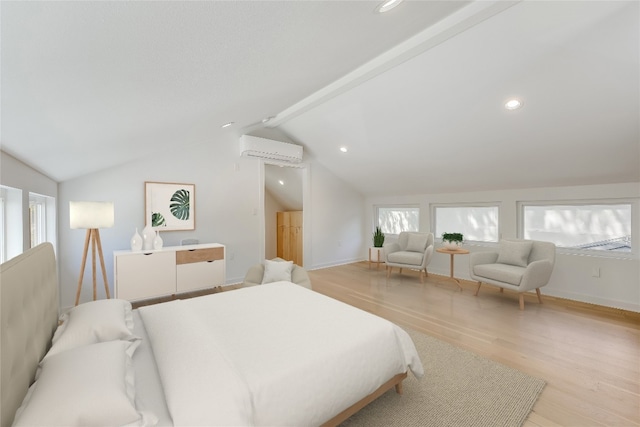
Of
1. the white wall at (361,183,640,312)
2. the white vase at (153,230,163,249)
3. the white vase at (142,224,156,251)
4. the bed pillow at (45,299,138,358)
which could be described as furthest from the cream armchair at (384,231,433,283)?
the bed pillow at (45,299,138,358)

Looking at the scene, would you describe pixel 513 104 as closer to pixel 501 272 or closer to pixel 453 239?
pixel 501 272

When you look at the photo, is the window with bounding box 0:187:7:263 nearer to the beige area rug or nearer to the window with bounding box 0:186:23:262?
the window with bounding box 0:186:23:262

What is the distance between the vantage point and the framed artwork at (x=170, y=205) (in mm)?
3935

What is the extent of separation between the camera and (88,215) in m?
2.77

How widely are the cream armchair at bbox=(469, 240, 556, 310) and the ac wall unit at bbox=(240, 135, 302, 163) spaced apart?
134 inches

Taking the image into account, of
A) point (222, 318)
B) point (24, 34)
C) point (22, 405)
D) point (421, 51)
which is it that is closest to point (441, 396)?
point (222, 318)

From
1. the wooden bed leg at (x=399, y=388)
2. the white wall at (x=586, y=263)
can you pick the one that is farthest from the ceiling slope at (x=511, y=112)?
the wooden bed leg at (x=399, y=388)

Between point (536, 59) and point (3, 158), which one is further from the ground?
point (536, 59)

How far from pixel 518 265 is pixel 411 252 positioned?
1.61m

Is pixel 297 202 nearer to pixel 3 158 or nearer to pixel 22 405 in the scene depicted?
pixel 3 158

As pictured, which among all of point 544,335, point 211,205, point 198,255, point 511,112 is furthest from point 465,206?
point 198,255

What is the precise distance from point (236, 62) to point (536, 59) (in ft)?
8.79

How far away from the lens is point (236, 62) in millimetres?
1367

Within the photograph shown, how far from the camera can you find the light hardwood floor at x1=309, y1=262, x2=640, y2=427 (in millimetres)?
1777
